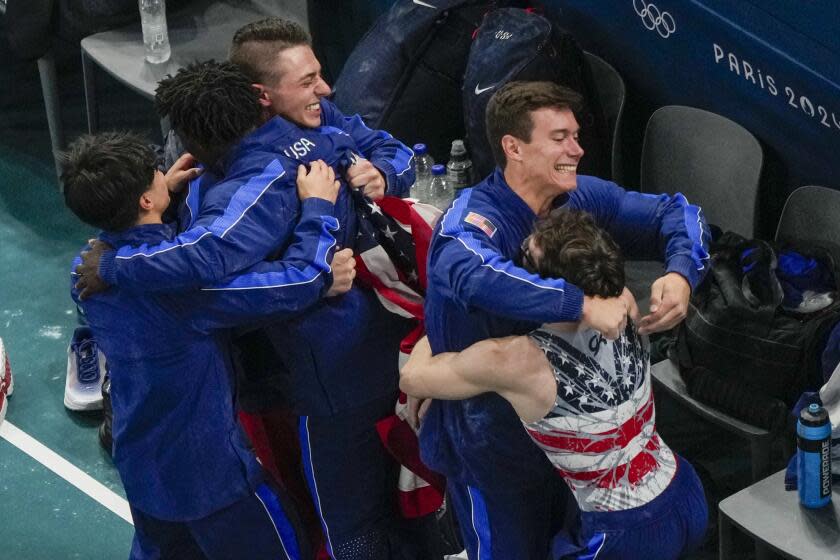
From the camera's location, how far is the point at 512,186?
3.16 m

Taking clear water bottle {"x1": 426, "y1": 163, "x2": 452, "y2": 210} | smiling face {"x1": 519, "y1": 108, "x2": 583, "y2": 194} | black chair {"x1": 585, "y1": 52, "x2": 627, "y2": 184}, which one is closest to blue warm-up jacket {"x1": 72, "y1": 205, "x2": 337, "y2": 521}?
smiling face {"x1": 519, "y1": 108, "x2": 583, "y2": 194}

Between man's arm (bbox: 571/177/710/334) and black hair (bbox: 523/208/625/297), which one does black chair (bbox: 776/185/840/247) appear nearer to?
man's arm (bbox: 571/177/710/334)

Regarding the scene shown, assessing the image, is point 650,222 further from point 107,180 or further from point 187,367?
point 107,180

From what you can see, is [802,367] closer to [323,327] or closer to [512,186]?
[512,186]

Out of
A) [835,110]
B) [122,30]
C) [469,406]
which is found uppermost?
[835,110]

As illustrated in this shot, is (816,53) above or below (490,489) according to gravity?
above

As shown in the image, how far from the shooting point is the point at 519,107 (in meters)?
3.17

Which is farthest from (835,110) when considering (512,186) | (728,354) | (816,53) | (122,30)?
(122,30)

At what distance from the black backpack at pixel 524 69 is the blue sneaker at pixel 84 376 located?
1585 mm

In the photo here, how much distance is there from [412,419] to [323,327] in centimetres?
33

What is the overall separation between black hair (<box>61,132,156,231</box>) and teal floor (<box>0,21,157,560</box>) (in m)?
1.40

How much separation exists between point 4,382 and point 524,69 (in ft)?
7.29

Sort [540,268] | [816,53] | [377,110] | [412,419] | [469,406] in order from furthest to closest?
1. [377,110]
2. [816,53]
3. [412,419]
4. [469,406]
5. [540,268]

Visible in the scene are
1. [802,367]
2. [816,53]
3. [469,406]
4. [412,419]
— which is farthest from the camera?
[816,53]
